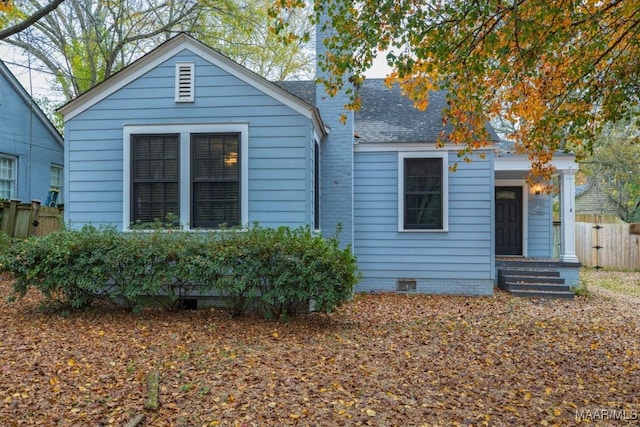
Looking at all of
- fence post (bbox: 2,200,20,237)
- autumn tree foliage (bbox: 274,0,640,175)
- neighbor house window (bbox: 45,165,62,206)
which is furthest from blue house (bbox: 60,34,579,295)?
neighbor house window (bbox: 45,165,62,206)

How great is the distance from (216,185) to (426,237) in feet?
15.3

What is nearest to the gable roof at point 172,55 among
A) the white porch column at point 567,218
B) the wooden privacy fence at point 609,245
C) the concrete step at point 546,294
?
the concrete step at point 546,294

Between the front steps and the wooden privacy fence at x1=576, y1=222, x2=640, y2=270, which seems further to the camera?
the wooden privacy fence at x1=576, y1=222, x2=640, y2=270

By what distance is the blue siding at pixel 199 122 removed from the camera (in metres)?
6.89

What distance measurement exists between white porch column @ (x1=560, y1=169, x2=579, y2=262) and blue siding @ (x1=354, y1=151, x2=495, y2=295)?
7.74ft

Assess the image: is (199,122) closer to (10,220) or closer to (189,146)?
(189,146)

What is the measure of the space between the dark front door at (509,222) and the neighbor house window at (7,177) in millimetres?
13942

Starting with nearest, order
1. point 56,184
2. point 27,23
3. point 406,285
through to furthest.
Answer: point 27,23 → point 406,285 → point 56,184

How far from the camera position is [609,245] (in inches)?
610

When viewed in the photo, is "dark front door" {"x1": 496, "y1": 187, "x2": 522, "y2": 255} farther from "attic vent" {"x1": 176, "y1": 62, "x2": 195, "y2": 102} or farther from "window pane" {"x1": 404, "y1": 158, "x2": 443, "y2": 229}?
"attic vent" {"x1": 176, "y1": 62, "x2": 195, "y2": 102}

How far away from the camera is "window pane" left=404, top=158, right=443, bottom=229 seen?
30.5ft

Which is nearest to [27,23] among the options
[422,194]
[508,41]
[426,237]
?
[508,41]

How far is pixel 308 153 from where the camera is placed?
687 cm

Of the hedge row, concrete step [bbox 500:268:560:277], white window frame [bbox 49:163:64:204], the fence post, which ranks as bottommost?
concrete step [bbox 500:268:560:277]
